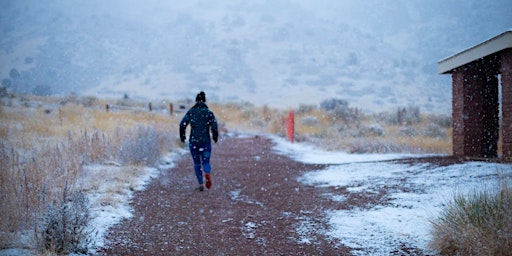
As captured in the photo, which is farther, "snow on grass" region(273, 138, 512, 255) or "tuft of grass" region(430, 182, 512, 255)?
"snow on grass" region(273, 138, 512, 255)

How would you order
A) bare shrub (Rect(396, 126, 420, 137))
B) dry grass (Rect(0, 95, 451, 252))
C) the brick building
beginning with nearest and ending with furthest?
dry grass (Rect(0, 95, 451, 252))
the brick building
bare shrub (Rect(396, 126, 420, 137))

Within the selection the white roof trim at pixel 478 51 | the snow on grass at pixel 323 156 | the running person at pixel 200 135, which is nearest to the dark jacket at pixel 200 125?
the running person at pixel 200 135

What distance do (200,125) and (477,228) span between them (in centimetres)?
586

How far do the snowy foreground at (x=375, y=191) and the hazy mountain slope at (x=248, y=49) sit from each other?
56083mm

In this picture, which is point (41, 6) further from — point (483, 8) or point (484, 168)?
point (484, 168)

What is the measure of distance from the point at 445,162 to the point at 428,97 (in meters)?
73.7

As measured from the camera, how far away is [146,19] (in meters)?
156

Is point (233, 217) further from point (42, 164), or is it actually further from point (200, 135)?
→ point (42, 164)

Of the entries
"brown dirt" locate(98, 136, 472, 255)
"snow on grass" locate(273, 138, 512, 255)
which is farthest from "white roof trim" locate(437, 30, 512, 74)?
"snow on grass" locate(273, 138, 512, 255)

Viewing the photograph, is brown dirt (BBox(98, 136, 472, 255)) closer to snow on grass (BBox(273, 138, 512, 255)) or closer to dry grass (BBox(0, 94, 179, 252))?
snow on grass (BBox(273, 138, 512, 255))

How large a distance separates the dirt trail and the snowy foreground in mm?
204

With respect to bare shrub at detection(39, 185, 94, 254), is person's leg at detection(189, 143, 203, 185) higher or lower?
higher

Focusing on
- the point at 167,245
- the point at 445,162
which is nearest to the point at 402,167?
the point at 445,162

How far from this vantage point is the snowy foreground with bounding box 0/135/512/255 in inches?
205
